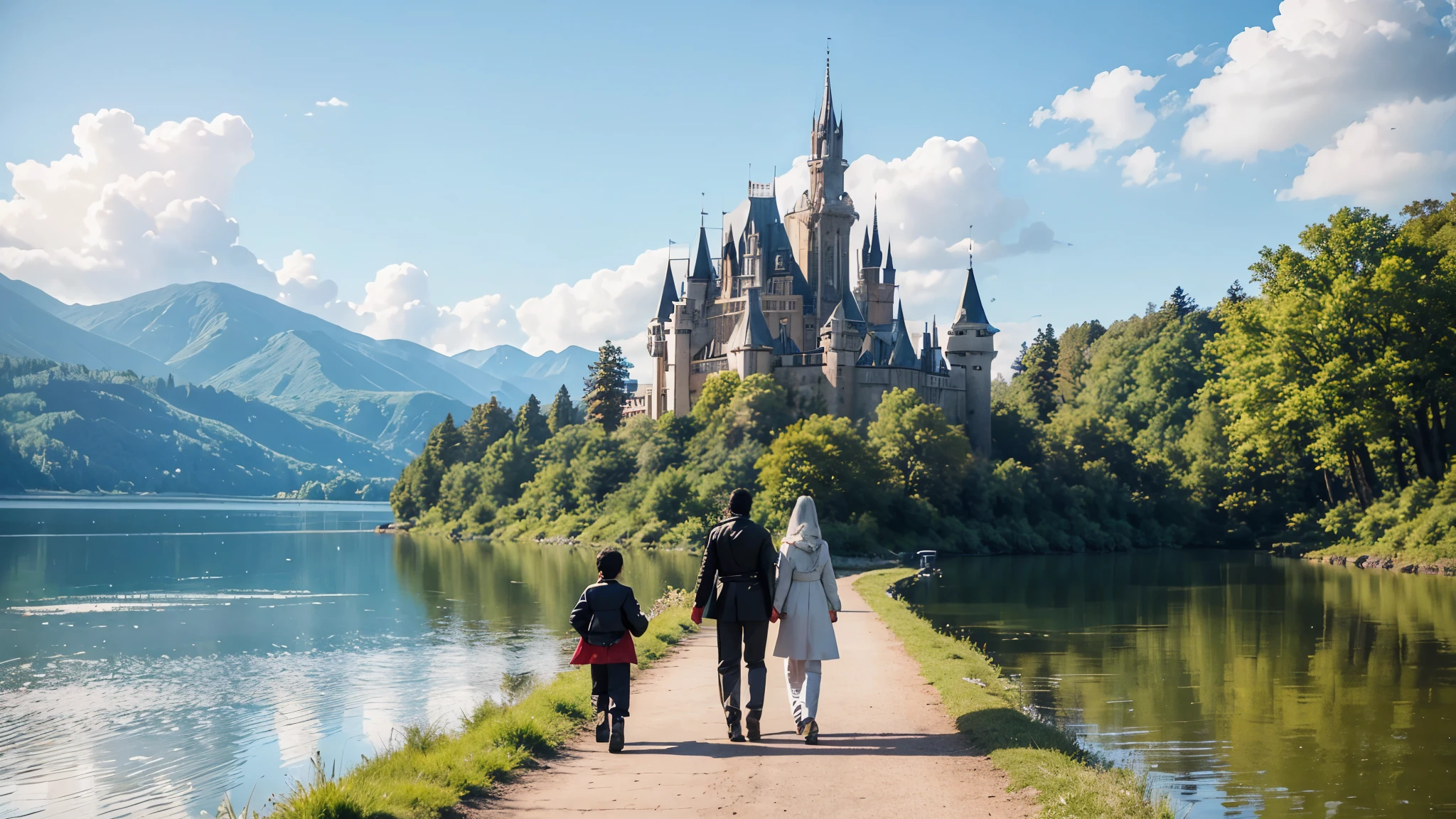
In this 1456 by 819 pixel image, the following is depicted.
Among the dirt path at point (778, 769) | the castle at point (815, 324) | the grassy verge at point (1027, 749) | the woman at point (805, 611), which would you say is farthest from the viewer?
the castle at point (815, 324)

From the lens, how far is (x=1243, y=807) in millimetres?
10898

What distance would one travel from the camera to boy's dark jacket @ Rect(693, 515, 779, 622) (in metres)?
11.1

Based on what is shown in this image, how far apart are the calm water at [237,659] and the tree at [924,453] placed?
14.9 metres

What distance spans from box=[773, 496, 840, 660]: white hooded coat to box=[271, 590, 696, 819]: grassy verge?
237 cm

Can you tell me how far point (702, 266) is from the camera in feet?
314

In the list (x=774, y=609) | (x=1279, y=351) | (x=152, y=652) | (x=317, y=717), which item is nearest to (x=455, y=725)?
(x=317, y=717)

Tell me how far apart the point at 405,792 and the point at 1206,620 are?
75.8 ft

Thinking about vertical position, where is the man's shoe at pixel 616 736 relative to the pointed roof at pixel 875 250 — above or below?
below

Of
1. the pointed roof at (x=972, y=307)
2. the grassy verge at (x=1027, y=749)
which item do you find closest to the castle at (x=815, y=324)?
the pointed roof at (x=972, y=307)

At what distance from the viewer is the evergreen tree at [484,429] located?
103500 mm

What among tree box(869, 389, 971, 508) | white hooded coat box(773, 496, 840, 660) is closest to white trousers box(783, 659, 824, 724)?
white hooded coat box(773, 496, 840, 660)

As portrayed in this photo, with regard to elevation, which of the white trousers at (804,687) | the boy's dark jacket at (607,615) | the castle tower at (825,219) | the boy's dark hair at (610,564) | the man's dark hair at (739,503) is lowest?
the white trousers at (804,687)

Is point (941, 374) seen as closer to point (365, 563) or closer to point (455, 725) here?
point (365, 563)

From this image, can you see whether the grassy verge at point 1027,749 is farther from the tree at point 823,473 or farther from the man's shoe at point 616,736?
the tree at point 823,473
